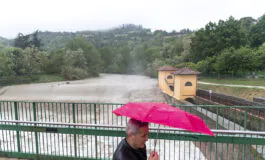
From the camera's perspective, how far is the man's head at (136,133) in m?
1.76

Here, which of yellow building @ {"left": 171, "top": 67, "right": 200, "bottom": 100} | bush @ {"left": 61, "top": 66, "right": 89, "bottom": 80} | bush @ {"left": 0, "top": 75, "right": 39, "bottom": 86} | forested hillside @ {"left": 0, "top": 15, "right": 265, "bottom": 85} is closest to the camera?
yellow building @ {"left": 171, "top": 67, "right": 200, "bottom": 100}

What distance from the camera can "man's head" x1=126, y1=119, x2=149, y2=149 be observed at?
176cm

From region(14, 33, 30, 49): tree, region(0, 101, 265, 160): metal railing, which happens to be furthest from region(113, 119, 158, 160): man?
region(14, 33, 30, 49): tree

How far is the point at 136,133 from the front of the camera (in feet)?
5.78

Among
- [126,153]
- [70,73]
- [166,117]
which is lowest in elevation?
[70,73]

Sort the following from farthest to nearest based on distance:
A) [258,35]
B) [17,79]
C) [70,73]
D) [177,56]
Result: [70,73]
[177,56]
[17,79]
[258,35]

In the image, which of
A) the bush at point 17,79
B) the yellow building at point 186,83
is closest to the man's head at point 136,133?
the yellow building at point 186,83

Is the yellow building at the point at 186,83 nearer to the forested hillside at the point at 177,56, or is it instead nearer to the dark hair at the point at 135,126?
the forested hillside at the point at 177,56

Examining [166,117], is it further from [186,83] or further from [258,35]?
[258,35]

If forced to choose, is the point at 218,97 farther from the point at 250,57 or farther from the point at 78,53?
the point at 78,53

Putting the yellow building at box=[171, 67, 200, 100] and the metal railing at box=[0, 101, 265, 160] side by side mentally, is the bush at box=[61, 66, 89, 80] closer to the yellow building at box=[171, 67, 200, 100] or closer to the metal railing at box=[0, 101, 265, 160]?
the yellow building at box=[171, 67, 200, 100]

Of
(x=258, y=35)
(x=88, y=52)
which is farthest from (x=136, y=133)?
(x=88, y=52)

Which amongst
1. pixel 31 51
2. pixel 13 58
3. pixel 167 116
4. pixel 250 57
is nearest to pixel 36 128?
pixel 167 116

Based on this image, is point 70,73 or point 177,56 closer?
point 177,56
